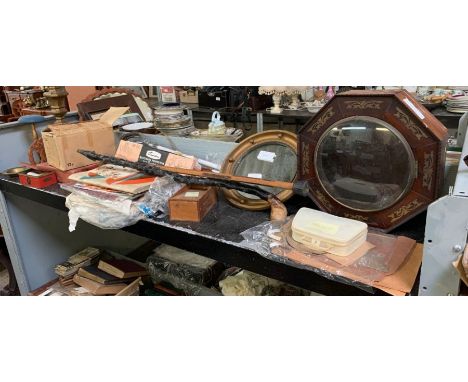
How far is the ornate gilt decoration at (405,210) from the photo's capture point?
986 millimetres

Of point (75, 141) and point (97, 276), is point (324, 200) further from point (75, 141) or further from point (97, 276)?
point (97, 276)

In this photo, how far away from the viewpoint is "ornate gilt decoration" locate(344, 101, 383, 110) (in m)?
0.99

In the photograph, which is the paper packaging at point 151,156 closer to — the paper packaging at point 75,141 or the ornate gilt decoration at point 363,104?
the paper packaging at point 75,141

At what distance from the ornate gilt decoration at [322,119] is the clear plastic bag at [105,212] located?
0.61 metres

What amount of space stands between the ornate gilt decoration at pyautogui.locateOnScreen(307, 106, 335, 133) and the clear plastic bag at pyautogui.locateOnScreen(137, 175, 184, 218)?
493 mm

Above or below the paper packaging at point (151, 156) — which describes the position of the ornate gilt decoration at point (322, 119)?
above

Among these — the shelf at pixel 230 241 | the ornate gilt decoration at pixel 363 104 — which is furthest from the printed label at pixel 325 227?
the ornate gilt decoration at pixel 363 104

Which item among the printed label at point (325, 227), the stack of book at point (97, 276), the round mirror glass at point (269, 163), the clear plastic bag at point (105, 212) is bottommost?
the stack of book at point (97, 276)

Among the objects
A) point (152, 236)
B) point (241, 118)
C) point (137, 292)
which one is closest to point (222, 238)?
point (152, 236)

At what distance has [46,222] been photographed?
2.04 meters

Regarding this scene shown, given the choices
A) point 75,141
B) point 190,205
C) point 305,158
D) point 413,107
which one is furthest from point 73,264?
point 413,107

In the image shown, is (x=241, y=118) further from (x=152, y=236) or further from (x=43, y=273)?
(x=152, y=236)

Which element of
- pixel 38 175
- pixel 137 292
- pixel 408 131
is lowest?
pixel 137 292

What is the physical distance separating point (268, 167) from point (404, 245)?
0.51 meters
